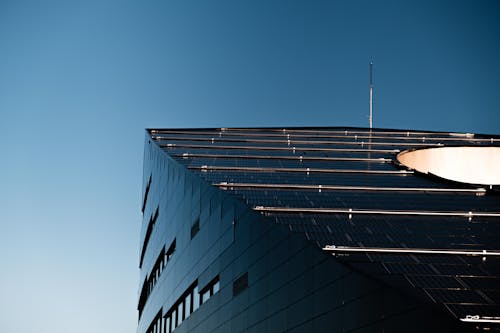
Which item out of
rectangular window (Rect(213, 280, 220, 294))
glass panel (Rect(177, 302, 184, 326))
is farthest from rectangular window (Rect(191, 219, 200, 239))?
glass panel (Rect(177, 302, 184, 326))

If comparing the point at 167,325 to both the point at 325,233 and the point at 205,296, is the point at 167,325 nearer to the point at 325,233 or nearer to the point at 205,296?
the point at 205,296

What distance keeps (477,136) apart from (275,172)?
2179 cm

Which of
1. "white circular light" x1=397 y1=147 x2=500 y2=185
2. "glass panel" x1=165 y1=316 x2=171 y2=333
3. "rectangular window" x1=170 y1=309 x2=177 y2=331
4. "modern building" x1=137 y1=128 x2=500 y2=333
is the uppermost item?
"white circular light" x1=397 y1=147 x2=500 y2=185

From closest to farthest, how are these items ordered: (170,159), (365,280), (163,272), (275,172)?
1. (365,280)
2. (275,172)
3. (170,159)
4. (163,272)

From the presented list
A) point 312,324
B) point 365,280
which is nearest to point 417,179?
point 312,324

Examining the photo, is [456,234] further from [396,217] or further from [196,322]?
[196,322]

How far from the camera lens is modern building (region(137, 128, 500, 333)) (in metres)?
15.4

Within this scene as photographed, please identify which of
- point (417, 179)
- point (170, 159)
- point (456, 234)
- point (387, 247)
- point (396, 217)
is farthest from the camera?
point (170, 159)

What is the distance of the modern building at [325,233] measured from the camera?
1544 cm

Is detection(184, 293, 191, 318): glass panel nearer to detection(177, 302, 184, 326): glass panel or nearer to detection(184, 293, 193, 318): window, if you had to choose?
detection(184, 293, 193, 318): window

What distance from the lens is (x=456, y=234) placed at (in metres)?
19.7

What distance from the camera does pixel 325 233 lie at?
1956cm

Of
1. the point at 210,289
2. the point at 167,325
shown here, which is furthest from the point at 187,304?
the point at 167,325

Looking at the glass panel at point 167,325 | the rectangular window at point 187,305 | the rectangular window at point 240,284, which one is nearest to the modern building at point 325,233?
the rectangular window at point 240,284
